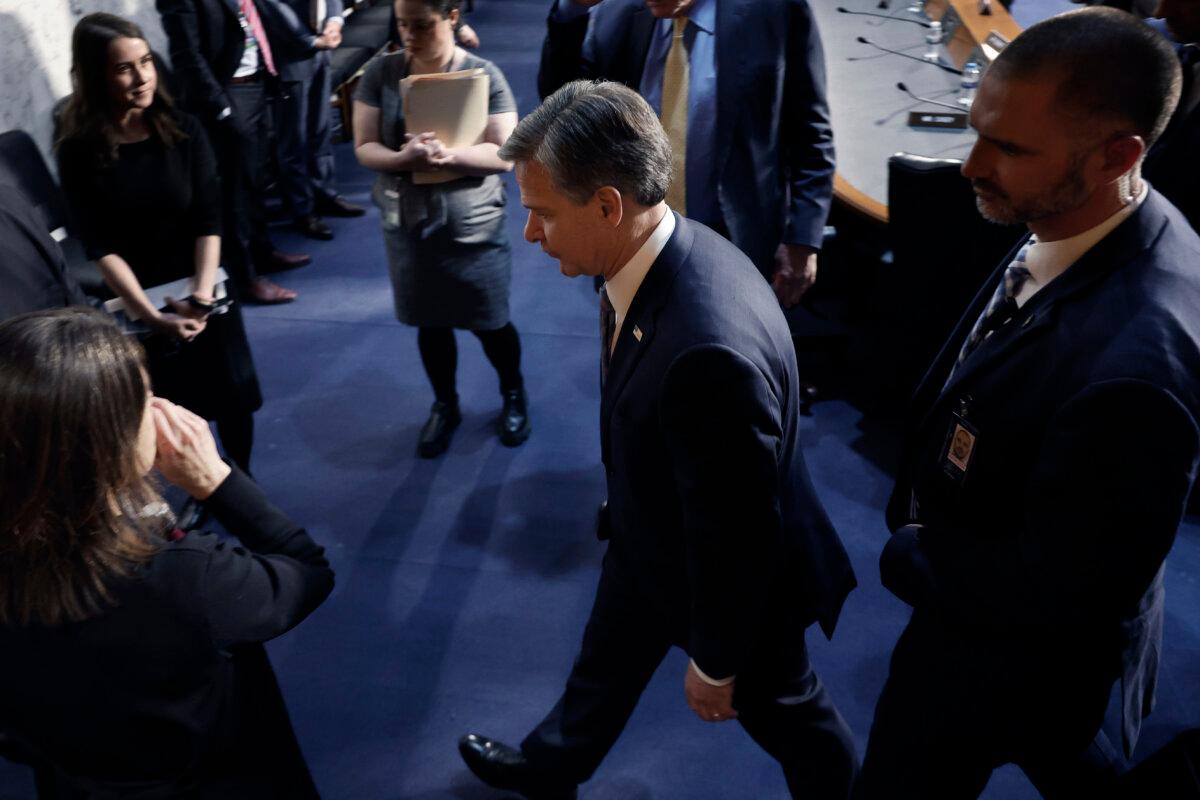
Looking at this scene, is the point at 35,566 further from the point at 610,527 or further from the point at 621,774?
the point at 621,774

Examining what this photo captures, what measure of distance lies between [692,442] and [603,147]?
446mm

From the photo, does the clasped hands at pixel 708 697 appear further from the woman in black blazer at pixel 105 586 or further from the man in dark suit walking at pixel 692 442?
the woman in black blazer at pixel 105 586

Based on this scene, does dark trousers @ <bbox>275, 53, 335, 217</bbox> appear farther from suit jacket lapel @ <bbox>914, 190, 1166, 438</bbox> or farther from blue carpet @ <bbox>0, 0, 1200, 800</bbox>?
suit jacket lapel @ <bbox>914, 190, 1166, 438</bbox>

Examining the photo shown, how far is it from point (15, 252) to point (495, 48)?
21.7ft

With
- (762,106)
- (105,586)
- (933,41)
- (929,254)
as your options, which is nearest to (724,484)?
(105,586)

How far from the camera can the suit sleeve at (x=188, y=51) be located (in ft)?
12.2

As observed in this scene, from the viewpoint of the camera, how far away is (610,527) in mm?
1735

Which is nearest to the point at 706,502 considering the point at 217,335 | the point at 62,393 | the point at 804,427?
the point at 62,393

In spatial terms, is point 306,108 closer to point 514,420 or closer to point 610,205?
point 514,420

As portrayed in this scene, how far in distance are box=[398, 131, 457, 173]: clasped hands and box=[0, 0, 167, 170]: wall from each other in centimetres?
164

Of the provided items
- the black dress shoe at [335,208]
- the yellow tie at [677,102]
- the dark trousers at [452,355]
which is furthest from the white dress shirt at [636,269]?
the black dress shoe at [335,208]

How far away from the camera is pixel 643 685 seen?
6.15 ft

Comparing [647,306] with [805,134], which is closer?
[647,306]

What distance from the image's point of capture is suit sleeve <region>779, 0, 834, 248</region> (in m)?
2.42
